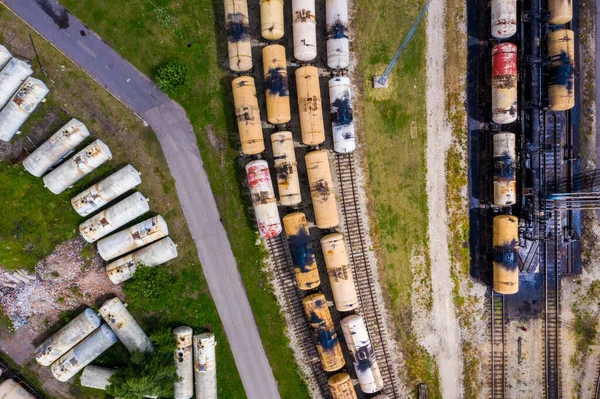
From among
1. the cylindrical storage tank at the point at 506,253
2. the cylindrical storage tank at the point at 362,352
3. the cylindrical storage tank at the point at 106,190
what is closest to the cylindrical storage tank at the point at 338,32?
the cylindrical storage tank at the point at 106,190

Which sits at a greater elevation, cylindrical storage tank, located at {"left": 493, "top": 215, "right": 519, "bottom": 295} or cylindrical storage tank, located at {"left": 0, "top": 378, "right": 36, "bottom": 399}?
cylindrical storage tank, located at {"left": 493, "top": 215, "right": 519, "bottom": 295}

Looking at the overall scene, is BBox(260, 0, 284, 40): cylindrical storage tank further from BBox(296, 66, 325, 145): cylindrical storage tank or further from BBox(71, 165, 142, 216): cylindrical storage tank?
BBox(71, 165, 142, 216): cylindrical storage tank

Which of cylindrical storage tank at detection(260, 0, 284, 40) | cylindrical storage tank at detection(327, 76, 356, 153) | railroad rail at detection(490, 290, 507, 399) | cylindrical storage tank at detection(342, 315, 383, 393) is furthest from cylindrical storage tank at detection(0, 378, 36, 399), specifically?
railroad rail at detection(490, 290, 507, 399)

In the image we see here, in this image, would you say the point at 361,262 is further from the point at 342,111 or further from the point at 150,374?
the point at 150,374

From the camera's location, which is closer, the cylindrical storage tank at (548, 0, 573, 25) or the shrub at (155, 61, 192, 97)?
the shrub at (155, 61, 192, 97)

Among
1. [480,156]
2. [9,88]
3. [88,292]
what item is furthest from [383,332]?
[9,88]

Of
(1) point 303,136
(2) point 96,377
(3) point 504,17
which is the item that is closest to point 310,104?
(1) point 303,136
